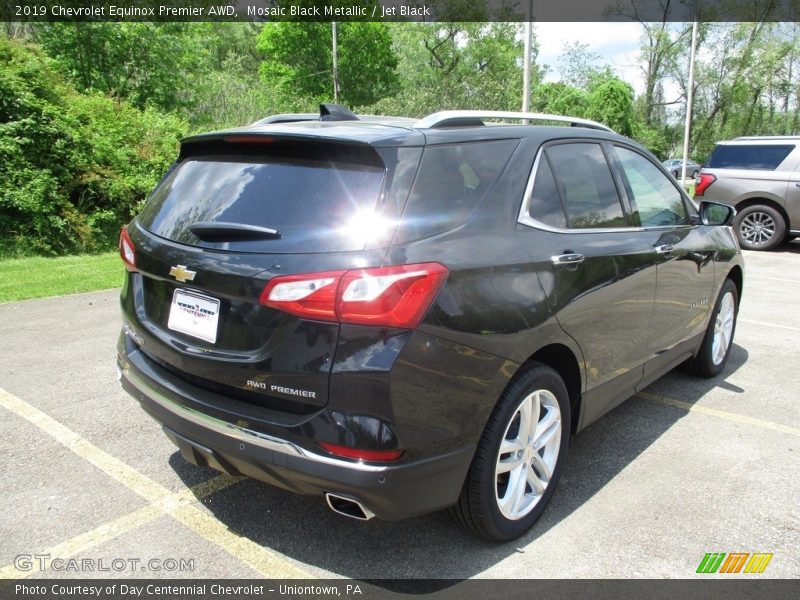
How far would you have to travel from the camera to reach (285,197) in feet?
8.11

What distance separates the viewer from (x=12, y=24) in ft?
50.7

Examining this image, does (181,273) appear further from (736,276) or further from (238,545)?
(736,276)

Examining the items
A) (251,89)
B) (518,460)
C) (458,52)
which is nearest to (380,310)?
(518,460)

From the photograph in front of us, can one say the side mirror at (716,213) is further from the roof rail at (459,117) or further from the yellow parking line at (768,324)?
the yellow parking line at (768,324)

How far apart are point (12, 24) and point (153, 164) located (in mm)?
7377

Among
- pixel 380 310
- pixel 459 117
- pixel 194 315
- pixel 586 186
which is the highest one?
pixel 459 117

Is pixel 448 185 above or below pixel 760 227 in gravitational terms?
above

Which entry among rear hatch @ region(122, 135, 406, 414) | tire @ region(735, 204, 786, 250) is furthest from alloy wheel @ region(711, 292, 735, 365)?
tire @ region(735, 204, 786, 250)

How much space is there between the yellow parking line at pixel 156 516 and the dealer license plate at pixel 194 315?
3.03ft

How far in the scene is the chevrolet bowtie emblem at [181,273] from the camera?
2504 millimetres

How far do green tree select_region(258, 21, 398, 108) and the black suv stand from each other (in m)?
43.3

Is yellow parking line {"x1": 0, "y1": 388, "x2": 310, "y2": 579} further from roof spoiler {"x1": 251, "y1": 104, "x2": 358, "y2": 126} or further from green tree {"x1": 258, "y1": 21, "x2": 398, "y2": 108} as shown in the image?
green tree {"x1": 258, "y1": 21, "x2": 398, "y2": 108}

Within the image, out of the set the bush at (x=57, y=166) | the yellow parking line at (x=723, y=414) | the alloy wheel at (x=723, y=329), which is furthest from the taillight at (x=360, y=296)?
the bush at (x=57, y=166)

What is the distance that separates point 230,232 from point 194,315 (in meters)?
0.37
